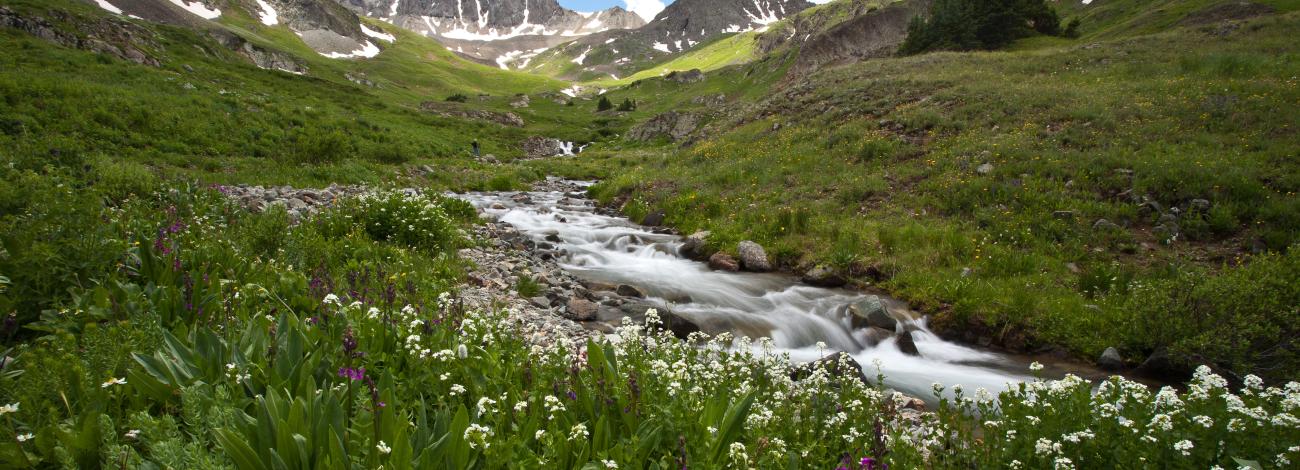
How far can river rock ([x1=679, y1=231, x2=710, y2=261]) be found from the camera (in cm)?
1327

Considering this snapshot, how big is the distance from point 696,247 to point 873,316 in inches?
213

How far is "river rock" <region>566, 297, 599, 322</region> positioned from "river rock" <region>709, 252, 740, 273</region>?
449 cm

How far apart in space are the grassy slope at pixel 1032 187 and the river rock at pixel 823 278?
43cm

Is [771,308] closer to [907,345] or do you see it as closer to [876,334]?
[876,334]

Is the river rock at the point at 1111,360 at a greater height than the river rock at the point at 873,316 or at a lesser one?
greater

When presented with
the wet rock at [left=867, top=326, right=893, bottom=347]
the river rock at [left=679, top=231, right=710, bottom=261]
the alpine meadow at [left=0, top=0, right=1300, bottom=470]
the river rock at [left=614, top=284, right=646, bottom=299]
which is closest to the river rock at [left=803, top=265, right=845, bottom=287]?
the alpine meadow at [left=0, top=0, right=1300, bottom=470]

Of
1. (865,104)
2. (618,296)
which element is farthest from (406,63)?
(618,296)

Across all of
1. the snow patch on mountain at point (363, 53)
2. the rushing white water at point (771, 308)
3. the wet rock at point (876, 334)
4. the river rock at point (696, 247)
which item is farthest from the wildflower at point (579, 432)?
the snow patch on mountain at point (363, 53)

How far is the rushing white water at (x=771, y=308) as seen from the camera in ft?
24.7

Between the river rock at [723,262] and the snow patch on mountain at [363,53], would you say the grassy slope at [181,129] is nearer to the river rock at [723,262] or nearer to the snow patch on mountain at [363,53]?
the river rock at [723,262]

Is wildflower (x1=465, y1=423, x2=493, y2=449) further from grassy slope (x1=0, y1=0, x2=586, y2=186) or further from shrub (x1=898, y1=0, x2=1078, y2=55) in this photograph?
shrub (x1=898, y1=0, x2=1078, y2=55)

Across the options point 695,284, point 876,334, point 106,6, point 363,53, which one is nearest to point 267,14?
point 363,53

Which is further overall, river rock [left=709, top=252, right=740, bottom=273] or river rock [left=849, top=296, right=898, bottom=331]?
river rock [left=709, top=252, right=740, bottom=273]

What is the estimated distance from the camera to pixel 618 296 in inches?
377
